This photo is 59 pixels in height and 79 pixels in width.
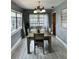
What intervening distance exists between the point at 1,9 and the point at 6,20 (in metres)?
0.14

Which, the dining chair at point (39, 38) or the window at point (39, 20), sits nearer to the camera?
the dining chair at point (39, 38)

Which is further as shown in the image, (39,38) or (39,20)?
(39,20)

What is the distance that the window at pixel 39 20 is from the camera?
14359 mm

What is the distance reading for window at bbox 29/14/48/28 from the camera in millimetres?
14359

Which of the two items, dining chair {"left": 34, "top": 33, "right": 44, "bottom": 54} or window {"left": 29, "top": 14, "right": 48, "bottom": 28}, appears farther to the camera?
window {"left": 29, "top": 14, "right": 48, "bottom": 28}

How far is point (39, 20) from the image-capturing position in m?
14.5

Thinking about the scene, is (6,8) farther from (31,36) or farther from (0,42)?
(31,36)

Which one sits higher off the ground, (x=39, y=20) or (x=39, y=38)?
(x=39, y=20)

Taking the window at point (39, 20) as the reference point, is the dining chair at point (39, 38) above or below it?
below

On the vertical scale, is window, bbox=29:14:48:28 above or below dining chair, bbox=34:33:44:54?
above
